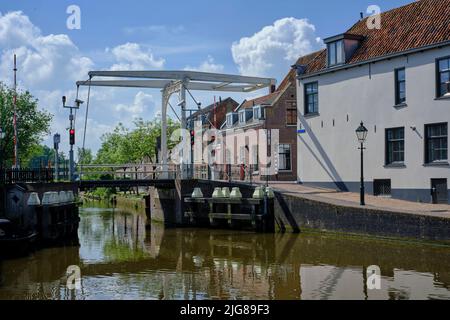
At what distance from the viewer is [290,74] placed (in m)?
33.2

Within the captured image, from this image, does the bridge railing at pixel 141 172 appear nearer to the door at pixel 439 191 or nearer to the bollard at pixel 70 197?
the bollard at pixel 70 197

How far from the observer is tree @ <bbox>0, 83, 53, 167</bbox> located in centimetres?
3956

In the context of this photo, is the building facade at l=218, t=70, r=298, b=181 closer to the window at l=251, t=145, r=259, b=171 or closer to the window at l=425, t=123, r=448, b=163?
the window at l=251, t=145, r=259, b=171

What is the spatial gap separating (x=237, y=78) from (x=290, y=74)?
30.1ft

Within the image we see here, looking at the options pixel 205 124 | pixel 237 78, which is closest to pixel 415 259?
pixel 237 78

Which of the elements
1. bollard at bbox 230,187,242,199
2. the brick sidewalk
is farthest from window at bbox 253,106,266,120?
bollard at bbox 230,187,242,199

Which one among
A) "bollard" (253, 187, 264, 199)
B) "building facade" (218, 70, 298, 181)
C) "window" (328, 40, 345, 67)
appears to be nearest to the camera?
"bollard" (253, 187, 264, 199)

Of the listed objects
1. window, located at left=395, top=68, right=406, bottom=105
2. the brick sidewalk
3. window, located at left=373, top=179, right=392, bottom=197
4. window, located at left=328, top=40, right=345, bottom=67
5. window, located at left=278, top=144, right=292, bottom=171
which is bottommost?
the brick sidewalk

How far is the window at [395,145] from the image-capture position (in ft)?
65.6

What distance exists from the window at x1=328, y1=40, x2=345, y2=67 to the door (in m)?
6.12

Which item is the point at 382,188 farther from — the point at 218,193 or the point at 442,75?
the point at 218,193

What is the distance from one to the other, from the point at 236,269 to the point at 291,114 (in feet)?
62.1
